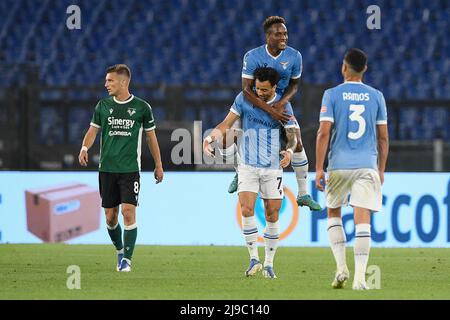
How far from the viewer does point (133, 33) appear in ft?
66.3

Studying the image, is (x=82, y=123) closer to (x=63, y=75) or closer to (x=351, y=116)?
(x=63, y=75)

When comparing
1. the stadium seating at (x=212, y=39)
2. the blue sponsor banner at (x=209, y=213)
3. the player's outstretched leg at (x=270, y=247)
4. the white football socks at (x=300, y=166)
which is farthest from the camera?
the stadium seating at (x=212, y=39)

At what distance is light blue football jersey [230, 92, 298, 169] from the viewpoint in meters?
9.32

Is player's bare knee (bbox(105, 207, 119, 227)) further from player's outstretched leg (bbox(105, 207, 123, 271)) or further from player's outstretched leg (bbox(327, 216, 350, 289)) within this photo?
player's outstretched leg (bbox(327, 216, 350, 289))

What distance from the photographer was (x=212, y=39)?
20031mm

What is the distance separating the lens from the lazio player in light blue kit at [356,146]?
790 cm

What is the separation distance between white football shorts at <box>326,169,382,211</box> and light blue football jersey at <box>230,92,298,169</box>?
1.36 meters

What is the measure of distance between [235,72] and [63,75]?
2.93 meters

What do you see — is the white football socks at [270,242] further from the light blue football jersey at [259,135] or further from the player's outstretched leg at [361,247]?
the player's outstretched leg at [361,247]

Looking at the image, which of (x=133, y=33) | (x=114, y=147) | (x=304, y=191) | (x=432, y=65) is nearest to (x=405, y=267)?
(x=304, y=191)

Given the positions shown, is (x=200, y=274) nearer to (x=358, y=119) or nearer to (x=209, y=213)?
(x=358, y=119)

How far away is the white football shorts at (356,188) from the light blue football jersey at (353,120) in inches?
2.0

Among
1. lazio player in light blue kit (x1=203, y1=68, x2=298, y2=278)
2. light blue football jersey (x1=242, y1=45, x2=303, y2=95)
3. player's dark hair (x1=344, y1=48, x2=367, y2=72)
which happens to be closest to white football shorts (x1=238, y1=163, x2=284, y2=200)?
lazio player in light blue kit (x1=203, y1=68, x2=298, y2=278)

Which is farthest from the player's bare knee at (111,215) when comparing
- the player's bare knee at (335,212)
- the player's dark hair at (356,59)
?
the player's dark hair at (356,59)
